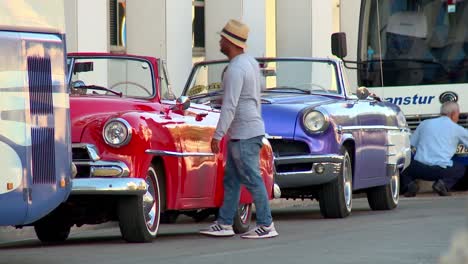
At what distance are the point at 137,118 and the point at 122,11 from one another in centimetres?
1211

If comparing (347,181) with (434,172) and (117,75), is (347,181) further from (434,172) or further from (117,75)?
(434,172)

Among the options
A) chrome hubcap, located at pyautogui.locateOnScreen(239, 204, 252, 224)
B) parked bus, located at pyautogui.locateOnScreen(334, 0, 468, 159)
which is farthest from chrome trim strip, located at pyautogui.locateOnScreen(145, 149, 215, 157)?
parked bus, located at pyautogui.locateOnScreen(334, 0, 468, 159)

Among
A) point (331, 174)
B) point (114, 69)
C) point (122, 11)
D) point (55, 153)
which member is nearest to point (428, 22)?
point (122, 11)

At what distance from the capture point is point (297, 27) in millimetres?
29516

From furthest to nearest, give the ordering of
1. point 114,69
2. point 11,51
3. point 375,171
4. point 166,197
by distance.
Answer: point 375,171 → point 114,69 → point 166,197 → point 11,51

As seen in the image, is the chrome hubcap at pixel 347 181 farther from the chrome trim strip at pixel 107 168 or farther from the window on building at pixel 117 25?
the window on building at pixel 117 25

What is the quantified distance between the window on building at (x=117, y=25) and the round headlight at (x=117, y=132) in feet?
38.6

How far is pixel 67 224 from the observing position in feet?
39.7

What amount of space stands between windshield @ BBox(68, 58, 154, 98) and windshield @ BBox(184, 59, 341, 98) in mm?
2954

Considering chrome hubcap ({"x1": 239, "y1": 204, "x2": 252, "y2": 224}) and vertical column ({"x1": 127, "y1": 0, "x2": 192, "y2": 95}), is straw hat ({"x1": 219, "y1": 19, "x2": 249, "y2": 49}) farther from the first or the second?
vertical column ({"x1": 127, "y1": 0, "x2": 192, "y2": 95})

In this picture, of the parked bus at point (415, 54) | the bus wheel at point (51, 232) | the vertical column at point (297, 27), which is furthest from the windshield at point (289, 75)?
the vertical column at point (297, 27)

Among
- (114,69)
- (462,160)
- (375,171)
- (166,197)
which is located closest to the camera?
(166,197)

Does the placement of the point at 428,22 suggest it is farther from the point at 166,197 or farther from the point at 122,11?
the point at 166,197

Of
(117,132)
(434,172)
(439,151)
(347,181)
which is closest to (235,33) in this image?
(117,132)
